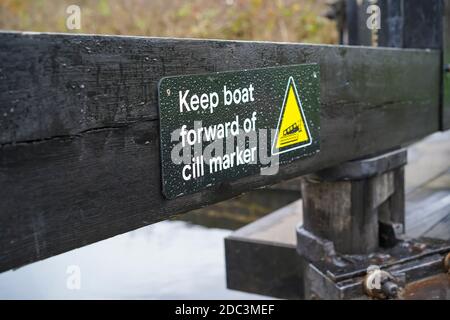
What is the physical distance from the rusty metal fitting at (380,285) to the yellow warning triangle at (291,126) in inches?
34.3

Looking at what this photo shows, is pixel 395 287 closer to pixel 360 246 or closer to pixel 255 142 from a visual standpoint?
pixel 360 246

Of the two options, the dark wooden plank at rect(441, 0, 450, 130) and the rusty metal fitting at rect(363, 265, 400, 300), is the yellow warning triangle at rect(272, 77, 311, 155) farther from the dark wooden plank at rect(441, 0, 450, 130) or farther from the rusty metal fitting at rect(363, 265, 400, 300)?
the dark wooden plank at rect(441, 0, 450, 130)

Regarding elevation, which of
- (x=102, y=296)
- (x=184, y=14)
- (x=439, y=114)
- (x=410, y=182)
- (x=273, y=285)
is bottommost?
(x=102, y=296)

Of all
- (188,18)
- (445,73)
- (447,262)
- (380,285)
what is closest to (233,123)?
(380,285)

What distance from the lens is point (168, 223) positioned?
8.69m

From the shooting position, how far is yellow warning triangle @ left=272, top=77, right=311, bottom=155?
216 cm

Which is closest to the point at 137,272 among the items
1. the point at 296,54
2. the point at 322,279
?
the point at 322,279

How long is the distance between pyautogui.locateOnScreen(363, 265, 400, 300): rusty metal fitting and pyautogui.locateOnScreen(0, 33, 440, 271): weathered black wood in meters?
0.99

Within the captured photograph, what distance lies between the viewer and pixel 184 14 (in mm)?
14164

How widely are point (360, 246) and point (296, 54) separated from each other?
4.42 ft

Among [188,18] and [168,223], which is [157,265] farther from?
[188,18]

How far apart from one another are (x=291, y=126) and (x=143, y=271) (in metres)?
4.81

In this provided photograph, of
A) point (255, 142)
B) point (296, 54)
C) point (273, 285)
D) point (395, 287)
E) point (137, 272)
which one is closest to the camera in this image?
point (255, 142)

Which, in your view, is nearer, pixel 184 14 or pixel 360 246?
pixel 360 246
